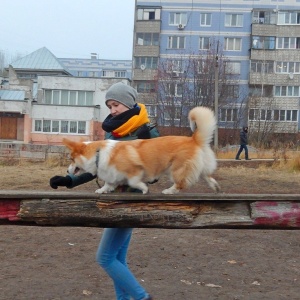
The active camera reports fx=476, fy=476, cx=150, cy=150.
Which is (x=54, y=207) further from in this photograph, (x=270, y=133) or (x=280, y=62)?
(x=280, y=62)

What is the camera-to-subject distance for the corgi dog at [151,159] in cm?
319

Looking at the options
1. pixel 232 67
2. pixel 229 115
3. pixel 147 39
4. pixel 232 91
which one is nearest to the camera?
pixel 232 91

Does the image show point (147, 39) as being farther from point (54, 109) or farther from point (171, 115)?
point (54, 109)

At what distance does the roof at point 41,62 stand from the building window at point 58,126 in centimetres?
1341

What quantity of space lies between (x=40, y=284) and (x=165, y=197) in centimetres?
199

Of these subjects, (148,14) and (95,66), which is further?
(95,66)

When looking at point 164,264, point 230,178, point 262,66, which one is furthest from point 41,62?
point 164,264

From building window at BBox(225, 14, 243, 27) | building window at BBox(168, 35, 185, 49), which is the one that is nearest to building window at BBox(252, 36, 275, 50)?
building window at BBox(225, 14, 243, 27)

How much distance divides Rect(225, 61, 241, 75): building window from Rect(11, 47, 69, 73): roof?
1822 cm

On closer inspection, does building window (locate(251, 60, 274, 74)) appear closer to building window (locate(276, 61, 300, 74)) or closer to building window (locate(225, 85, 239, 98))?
building window (locate(276, 61, 300, 74))

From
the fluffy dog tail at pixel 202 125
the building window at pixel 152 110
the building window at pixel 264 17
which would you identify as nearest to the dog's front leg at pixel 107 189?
the fluffy dog tail at pixel 202 125

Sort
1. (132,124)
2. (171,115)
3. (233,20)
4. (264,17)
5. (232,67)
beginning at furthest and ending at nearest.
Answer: (233,20)
(264,17)
(232,67)
(171,115)
(132,124)

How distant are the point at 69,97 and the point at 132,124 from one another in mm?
36857

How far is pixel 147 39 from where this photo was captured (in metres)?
43.3
